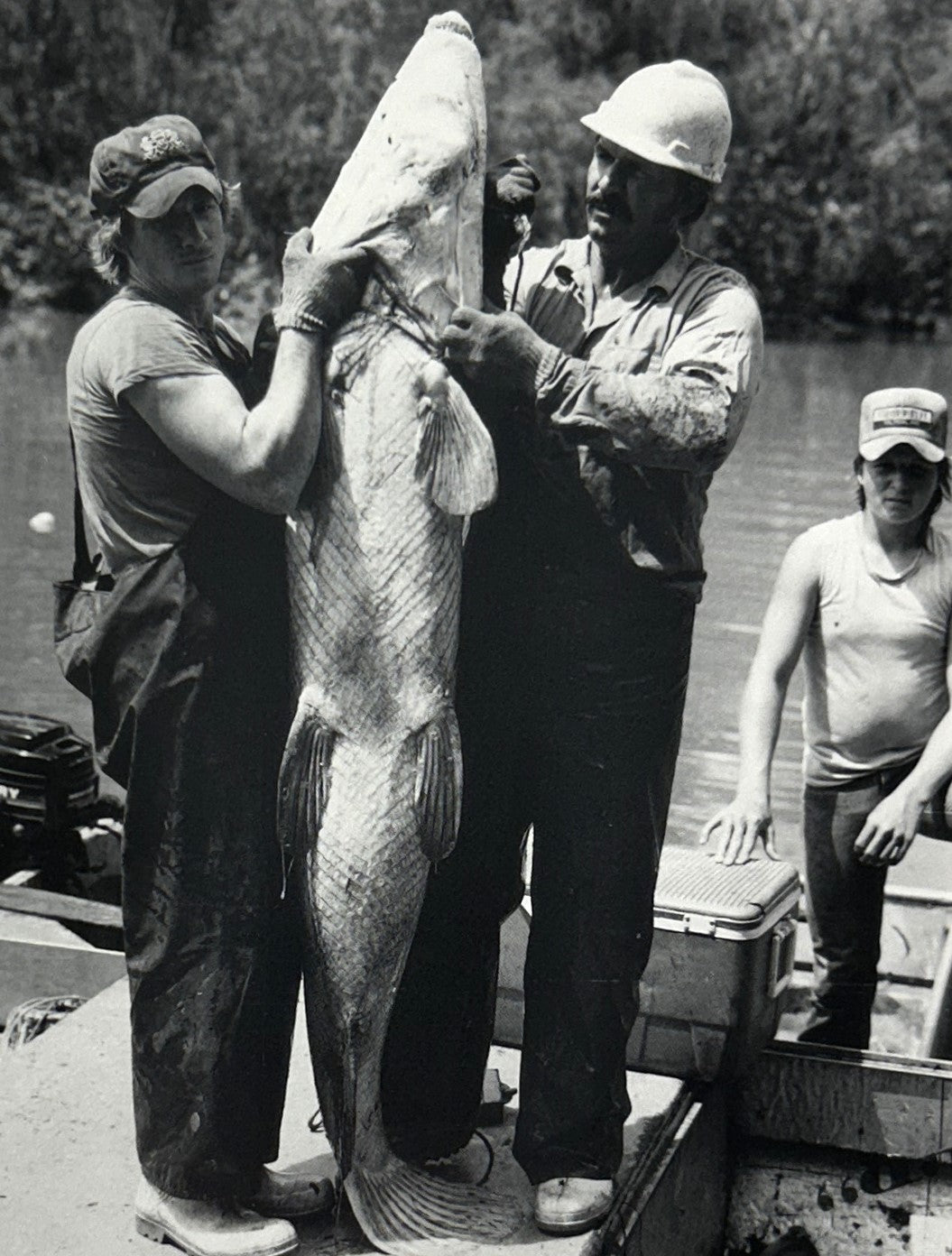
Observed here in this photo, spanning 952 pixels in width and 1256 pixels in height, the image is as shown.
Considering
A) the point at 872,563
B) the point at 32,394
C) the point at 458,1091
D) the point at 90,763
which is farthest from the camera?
the point at 32,394

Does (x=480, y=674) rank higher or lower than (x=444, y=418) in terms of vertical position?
lower

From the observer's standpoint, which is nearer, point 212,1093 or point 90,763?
point 212,1093

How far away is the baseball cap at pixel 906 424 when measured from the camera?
4.32 meters

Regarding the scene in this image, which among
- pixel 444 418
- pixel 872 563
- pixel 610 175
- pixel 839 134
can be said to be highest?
pixel 839 134

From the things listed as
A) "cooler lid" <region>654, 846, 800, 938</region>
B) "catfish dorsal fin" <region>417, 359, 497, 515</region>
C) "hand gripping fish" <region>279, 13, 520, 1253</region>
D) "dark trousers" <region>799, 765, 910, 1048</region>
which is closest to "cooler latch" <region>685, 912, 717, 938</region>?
"cooler lid" <region>654, 846, 800, 938</region>

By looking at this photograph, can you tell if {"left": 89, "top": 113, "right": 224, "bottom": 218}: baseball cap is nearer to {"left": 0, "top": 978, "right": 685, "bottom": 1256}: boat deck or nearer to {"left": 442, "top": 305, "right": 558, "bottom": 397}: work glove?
{"left": 442, "top": 305, "right": 558, "bottom": 397}: work glove

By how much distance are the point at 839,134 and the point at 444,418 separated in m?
34.1

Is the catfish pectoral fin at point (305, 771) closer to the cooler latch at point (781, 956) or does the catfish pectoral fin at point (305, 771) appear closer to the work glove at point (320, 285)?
the work glove at point (320, 285)

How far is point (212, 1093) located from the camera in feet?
10.0

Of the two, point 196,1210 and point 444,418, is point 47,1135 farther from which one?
point 444,418

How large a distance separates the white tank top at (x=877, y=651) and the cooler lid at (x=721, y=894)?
41 cm

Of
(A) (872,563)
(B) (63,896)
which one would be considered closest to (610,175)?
(A) (872,563)

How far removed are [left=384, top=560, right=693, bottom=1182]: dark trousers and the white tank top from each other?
1.33 m

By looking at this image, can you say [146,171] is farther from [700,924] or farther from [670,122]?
[700,924]
